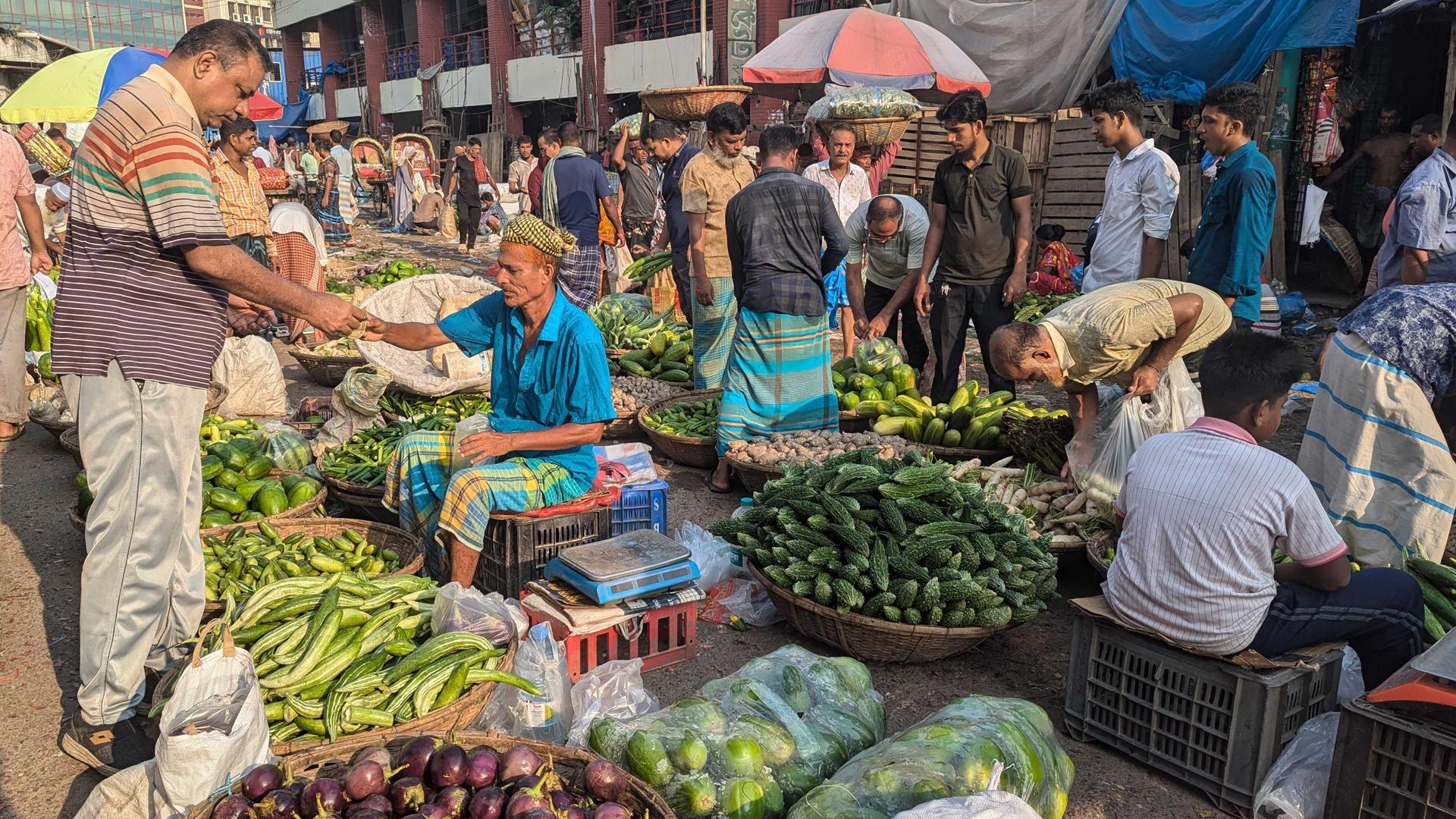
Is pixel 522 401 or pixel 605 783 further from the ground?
pixel 522 401

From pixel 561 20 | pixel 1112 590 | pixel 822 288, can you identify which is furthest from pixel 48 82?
pixel 561 20

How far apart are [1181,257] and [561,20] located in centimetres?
A: 2129

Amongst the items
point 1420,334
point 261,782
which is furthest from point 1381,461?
point 261,782

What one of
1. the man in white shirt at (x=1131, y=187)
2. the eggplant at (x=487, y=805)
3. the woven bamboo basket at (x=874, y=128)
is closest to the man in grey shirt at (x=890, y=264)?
the man in white shirt at (x=1131, y=187)

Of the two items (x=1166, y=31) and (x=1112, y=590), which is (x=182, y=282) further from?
(x=1166, y=31)

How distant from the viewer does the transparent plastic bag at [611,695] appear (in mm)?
3012

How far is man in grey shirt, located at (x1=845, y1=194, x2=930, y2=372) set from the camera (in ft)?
22.5

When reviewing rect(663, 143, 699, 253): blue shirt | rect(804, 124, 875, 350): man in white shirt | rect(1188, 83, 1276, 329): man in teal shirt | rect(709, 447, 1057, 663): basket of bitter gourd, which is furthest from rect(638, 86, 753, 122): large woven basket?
rect(709, 447, 1057, 663): basket of bitter gourd

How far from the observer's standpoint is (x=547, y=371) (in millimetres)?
3967

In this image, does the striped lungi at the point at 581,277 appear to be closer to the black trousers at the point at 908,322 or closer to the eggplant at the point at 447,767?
the black trousers at the point at 908,322

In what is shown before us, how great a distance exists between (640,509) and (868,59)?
8.07 metres

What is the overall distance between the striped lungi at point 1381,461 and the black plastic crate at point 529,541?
3.13m

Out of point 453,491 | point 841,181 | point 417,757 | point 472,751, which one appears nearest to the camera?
point 417,757

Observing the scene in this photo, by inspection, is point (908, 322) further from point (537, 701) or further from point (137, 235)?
point (137, 235)
